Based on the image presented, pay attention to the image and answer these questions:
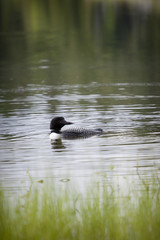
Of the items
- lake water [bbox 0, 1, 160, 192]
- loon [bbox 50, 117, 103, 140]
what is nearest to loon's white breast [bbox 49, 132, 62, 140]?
loon [bbox 50, 117, 103, 140]

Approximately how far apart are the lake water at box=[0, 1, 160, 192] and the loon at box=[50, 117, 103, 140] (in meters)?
0.21

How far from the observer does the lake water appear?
10453 mm

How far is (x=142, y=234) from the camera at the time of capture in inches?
237

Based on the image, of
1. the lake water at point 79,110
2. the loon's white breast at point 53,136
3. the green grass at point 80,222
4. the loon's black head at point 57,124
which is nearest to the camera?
the green grass at point 80,222

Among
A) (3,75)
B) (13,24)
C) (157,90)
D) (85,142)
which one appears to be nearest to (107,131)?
(85,142)

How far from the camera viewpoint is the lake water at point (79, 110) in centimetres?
1045

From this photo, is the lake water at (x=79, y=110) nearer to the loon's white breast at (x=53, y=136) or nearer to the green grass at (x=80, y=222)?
the loon's white breast at (x=53, y=136)

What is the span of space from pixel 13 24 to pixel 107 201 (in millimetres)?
70476

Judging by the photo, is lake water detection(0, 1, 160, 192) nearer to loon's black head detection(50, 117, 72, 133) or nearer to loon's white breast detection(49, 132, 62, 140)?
loon's white breast detection(49, 132, 62, 140)

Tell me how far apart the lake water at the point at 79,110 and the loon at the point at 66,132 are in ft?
0.68

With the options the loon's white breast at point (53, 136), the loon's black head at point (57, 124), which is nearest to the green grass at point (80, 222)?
the loon's white breast at point (53, 136)

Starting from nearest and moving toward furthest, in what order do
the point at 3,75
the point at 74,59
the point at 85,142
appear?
the point at 85,142
the point at 3,75
the point at 74,59

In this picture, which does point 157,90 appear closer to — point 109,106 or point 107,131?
point 109,106

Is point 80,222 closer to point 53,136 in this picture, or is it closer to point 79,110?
point 53,136
